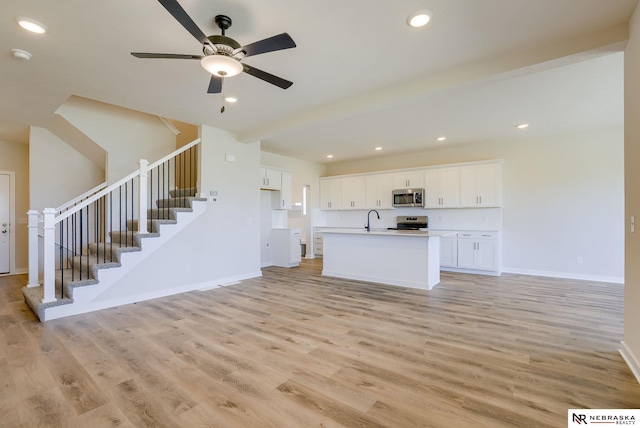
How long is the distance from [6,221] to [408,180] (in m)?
8.53

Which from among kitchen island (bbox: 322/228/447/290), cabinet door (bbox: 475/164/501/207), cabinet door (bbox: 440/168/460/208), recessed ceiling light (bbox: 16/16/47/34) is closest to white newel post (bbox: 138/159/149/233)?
recessed ceiling light (bbox: 16/16/47/34)

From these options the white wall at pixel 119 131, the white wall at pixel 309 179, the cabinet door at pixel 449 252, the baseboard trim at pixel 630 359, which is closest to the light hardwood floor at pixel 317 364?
the baseboard trim at pixel 630 359

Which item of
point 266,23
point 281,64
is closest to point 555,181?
point 281,64

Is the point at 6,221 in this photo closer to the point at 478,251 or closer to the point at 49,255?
the point at 49,255

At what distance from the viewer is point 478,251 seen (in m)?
6.07

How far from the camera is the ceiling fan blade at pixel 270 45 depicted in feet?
6.91

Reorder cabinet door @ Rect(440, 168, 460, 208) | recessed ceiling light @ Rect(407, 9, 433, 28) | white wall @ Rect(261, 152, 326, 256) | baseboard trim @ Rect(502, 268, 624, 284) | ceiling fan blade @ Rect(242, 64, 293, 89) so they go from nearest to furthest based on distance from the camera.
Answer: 1. recessed ceiling light @ Rect(407, 9, 433, 28)
2. ceiling fan blade @ Rect(242, 64, 293, 89)
3. baseboard trim @ Rect(502, 268, 624, 284)
4. cabinet door @ Rect(440, 168, 460, 208)
5. white wall @ Rect(261, 152, 326, 256)

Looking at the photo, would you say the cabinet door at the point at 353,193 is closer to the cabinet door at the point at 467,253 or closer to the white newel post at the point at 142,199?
the cabinet door at the point at 467,253

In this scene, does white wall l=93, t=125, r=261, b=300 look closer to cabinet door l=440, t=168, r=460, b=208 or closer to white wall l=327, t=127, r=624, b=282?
cabinet door l=440, t=168, r=460, b=208

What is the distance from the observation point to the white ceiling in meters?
2.24

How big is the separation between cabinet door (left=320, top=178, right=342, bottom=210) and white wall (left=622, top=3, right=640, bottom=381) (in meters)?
6.23

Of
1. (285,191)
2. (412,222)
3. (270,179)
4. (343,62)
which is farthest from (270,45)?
(412,222)

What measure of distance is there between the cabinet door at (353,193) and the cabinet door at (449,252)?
2274 mm

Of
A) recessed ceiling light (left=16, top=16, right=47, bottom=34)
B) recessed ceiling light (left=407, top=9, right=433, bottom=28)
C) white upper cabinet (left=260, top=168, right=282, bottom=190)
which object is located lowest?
white upper cabinet (left=260, top=168, right=282, bottom=190)
